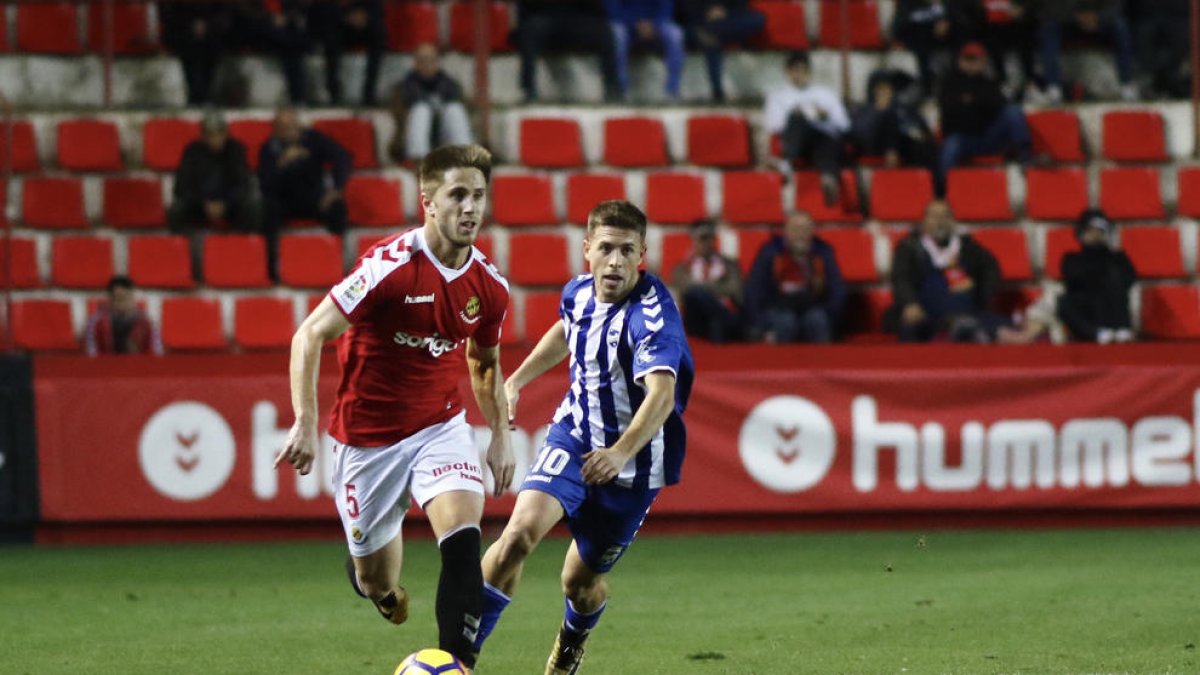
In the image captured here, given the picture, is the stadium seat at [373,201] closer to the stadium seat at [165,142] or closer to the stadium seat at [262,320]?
the stadium seat at [262,320]

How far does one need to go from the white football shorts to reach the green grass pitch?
0.64 metres

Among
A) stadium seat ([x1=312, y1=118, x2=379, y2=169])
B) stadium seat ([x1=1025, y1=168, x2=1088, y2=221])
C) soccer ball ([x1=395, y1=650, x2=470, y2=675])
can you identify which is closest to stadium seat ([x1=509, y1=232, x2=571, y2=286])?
stadium seat ([x1=312, y1=118, x2=379, y2=169])

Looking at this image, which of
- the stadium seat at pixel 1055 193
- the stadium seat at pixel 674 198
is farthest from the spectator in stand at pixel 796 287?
the stadium seat at pixel 1055 193

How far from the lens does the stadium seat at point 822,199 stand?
16.2 meters

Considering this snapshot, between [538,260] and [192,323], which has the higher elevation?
[538,260]

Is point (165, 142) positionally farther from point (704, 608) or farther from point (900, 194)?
point (704, 608)

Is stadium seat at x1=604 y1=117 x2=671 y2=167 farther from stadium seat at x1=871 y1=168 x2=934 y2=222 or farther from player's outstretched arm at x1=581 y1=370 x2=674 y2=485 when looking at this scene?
player's outstretched arm at x1=581 y1=370 x2=674 y2=485

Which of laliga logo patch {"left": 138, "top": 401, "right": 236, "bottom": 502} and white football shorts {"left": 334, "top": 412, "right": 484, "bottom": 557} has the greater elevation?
white football shorts {"left": 334, "top": 412, "right": 484, "bottom": 557}

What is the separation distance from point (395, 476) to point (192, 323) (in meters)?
8.45

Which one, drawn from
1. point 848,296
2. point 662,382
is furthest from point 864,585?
point 848,296

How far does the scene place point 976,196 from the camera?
16.5 m

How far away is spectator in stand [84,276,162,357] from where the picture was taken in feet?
46.0

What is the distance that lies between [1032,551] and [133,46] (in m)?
10.2

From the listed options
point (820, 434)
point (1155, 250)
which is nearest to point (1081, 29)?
point (1155, 250)
